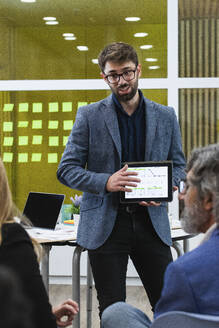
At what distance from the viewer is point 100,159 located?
2.35 metres

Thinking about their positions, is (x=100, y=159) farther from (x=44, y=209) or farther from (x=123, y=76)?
(x=44, y=209)

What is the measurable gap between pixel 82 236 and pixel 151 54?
3.57 meters

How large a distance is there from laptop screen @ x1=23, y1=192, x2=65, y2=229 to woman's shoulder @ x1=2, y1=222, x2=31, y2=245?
1.98 meters

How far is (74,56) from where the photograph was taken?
5.59 m

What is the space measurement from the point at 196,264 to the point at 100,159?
1.24 m

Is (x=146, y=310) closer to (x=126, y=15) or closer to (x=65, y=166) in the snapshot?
(x=65, y=166)

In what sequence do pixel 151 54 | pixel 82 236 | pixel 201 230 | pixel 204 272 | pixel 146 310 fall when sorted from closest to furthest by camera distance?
pixel 204 272 < pixel 201 230 < pixel 82 236 < pixel 146 310 < pixel 151 54

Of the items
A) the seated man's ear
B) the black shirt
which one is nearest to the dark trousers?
the black shirt

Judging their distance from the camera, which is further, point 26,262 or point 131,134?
point 131,134

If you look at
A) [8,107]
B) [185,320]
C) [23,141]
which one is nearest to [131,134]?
[185,320]

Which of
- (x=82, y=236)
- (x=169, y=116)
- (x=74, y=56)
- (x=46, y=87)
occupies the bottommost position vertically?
(x=82, y=236)

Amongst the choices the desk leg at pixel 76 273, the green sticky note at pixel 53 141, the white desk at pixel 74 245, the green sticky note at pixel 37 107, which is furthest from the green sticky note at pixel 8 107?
the desk leg at pixel 76 273

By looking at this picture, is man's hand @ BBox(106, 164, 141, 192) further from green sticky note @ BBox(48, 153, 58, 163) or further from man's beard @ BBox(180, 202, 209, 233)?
green sticky note @ BBox(48, 153, 58, 163)

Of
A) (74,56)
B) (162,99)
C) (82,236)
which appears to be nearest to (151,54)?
(162,99)
